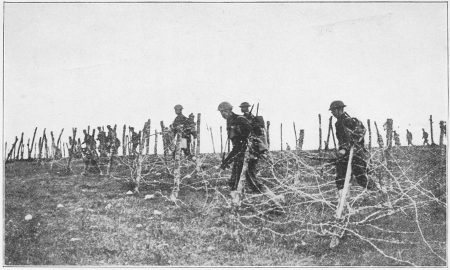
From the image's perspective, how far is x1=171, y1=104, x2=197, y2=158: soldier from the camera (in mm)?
7332

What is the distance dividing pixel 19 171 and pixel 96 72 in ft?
7.92

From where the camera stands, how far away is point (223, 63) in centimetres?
677

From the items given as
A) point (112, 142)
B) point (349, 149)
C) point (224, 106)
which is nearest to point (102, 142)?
point (112, 142)

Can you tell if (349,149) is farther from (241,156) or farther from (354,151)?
(241,156)

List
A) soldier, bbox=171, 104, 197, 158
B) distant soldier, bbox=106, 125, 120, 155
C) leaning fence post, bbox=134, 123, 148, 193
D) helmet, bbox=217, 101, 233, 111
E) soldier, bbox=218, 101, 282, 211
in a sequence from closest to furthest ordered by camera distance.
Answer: soldier, bbox=218, 101, 282, 211 → helmet, bbox=217, 101, 233, 111 → leaning fence post, bbox=134, 123, 148, 193 → soldier, bbox=171, 104, 197, 158 → distant soldier, bbox=106, 125, 120, 155

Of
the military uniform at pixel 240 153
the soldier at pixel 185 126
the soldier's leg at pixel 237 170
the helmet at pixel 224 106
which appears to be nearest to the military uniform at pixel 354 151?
the military uniform at pixel 240 153

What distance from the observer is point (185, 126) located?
8.09 m

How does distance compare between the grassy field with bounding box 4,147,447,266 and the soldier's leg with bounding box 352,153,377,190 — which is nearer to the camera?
the grassy field with bounding box 4,147,447,266

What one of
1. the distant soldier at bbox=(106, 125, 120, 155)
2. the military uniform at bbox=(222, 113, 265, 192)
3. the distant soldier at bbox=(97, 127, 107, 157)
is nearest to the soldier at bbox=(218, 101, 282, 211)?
the military uniform at bbox=(222, 113, 265, 192)

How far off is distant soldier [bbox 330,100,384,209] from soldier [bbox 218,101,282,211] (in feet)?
3.35

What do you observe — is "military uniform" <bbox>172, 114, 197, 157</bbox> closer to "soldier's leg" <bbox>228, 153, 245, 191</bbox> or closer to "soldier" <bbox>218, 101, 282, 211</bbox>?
"soldier" <bbox>218, 101, 282, 211</bbox>

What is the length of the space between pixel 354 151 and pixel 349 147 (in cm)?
11

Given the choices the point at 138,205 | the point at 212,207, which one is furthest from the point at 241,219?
the point at 138,205

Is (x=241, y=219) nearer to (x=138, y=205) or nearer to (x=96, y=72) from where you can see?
(x=138, y=205)
